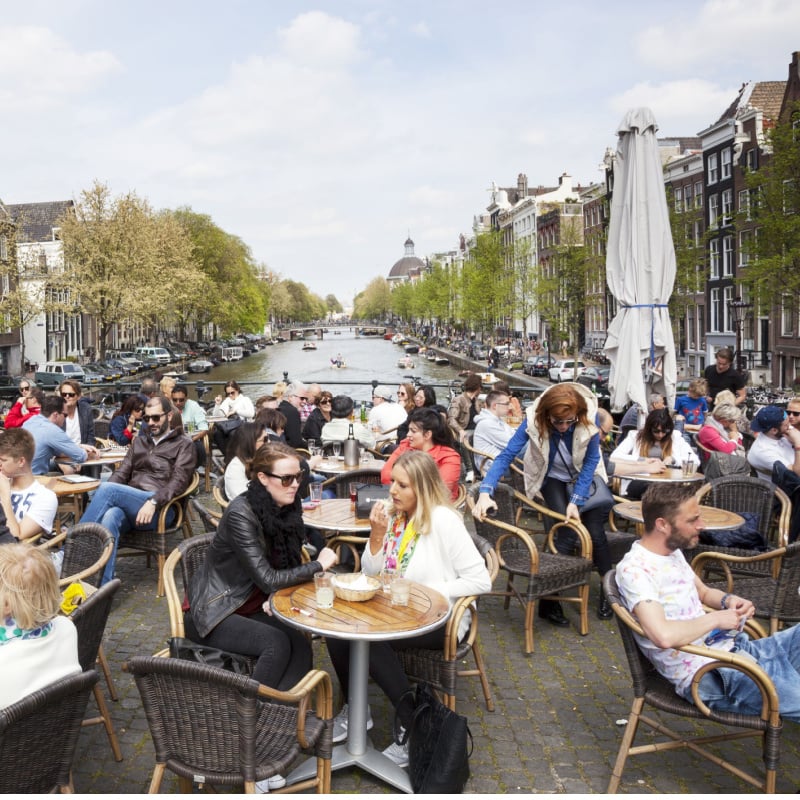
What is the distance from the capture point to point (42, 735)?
2.65 metres

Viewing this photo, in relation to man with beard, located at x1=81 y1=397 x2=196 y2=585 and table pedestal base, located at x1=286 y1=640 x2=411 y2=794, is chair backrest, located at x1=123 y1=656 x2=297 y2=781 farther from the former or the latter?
man with beard, located at x1=81 y1=397 x2=196 y2=585

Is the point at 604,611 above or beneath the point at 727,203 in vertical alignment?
beneath

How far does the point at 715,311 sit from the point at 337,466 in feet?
110

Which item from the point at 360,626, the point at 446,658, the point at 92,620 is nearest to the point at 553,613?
the point at 446,658

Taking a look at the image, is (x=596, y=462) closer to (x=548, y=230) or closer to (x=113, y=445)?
(x=113, y=445)

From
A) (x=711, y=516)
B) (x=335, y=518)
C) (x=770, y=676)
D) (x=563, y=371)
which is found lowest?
(x=770, y=676)

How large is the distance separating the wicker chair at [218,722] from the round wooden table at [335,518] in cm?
190

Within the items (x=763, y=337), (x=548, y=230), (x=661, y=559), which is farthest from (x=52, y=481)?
(x=548, y=230)

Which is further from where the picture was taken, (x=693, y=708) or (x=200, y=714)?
(x=693, y=708)

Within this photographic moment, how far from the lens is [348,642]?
3.82 meters

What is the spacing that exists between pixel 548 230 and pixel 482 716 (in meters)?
64.3

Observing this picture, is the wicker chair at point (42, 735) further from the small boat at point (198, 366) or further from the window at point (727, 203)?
the small boat at point (198, 366)

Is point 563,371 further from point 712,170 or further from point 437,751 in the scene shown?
point 437,751

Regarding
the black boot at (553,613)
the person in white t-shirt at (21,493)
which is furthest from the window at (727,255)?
the person in white t-shirt at (21,493)
